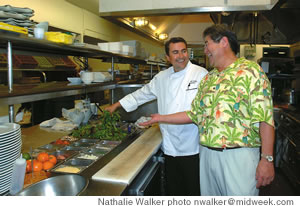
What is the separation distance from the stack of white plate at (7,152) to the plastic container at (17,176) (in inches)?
1.9

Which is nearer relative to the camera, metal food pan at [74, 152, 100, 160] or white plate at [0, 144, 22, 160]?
white plate at [0, 144, 22, 160]

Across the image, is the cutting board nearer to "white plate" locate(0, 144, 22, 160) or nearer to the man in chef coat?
the man in chef coat

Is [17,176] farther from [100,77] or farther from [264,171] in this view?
[100,77]

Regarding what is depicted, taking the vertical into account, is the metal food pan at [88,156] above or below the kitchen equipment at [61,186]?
above

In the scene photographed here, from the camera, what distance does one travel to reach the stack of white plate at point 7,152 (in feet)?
3.81

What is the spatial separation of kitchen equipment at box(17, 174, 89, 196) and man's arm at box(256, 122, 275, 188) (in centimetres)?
97

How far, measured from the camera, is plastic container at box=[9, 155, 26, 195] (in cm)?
116

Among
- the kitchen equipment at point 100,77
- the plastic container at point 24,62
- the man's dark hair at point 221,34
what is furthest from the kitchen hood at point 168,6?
the plastic container at point 24,62

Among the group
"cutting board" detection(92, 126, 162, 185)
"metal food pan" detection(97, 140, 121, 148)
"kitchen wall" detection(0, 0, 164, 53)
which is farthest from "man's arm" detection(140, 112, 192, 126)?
"kitchen wall" detection(0, 0, 164, 53)

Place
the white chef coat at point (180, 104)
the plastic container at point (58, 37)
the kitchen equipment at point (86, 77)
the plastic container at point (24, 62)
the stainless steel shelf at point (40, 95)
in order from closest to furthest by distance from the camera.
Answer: the stainless steel shelf at point (40, 95)
the plastic container at point (58, 37)
the white chef coat at point (180, 104)
the kitchen equipment at point (86, 77)
the plastic container at point (24, 62)

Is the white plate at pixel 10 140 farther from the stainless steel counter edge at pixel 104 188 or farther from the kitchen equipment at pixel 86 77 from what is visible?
the kitchen equipment at pixel 86 77

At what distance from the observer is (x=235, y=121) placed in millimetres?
1420

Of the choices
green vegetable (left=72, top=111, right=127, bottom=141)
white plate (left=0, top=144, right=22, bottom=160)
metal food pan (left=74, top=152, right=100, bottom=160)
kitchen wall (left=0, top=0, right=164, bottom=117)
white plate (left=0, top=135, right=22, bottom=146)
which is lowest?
metal food pan (left=74, top=152, right=100, bottom=160)
